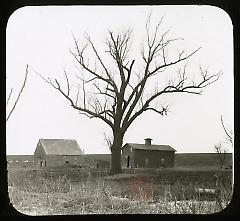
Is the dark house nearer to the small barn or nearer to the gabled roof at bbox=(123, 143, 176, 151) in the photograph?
the gabled roof at bbox=(123, 143, 176, 151)

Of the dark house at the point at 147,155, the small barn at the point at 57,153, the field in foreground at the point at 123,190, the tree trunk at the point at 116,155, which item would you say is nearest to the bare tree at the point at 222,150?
the field in foreground at the point at 123,190

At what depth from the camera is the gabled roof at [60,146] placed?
4.15ft

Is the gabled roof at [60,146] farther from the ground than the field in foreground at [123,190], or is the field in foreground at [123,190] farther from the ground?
the gabled roof at [60,146]

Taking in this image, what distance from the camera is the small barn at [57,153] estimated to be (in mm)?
1269

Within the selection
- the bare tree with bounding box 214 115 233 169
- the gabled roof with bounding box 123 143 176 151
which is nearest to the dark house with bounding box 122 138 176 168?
the gabled roof with bounding box 123 143 176 151

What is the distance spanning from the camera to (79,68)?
134 centimetres

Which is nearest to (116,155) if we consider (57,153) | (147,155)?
(147,155)

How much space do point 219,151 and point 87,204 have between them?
1.74 feet

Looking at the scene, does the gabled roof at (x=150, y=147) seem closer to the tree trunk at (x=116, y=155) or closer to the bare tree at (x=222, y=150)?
the tree trunk at (x=116, y=155)

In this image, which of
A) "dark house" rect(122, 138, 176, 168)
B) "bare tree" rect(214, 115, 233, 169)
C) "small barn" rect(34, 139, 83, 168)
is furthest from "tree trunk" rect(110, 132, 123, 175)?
"bare tree" rect(214, 115, 233, 169)

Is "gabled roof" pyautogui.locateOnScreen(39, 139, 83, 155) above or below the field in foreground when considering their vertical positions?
above

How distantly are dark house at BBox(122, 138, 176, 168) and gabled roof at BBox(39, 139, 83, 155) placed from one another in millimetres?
192

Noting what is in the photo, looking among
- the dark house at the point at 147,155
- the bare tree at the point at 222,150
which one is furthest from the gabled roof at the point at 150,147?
the bare tree at the point at 222,150

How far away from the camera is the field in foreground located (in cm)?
127
